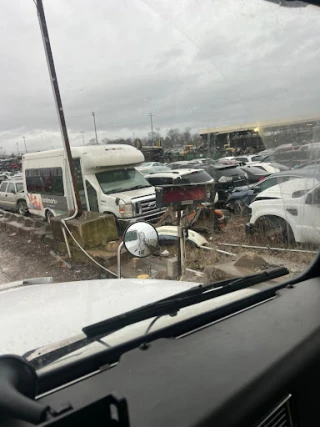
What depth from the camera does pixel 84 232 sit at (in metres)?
6.30

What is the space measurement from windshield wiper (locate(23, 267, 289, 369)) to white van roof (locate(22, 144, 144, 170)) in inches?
307

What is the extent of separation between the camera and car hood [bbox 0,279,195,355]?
1.60 m

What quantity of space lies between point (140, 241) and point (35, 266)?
2.65 metres

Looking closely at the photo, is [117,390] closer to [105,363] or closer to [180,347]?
[105,363]

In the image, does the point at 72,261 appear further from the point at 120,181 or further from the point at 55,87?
the point at 120,181

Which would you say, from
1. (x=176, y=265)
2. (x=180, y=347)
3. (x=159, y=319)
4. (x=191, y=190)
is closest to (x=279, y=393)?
(x=180, y=347)

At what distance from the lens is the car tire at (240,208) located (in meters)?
3.71

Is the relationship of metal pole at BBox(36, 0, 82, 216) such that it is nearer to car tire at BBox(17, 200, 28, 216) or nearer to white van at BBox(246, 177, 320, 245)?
white van at BBox(246, 177, 320, 245)

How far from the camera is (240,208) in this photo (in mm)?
3752

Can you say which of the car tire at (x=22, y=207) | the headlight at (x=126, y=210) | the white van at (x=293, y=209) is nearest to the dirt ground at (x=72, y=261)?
the white van at (x=293, y=209)

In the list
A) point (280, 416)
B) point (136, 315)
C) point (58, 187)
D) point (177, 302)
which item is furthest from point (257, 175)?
point (58, 187)

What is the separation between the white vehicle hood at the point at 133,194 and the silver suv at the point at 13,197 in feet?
20.7

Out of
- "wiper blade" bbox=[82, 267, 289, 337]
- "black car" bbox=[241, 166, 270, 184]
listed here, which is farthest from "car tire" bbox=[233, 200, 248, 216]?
"wiper blade" bbox=[82, 267, 289, 337]

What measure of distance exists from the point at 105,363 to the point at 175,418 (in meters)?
0.34
